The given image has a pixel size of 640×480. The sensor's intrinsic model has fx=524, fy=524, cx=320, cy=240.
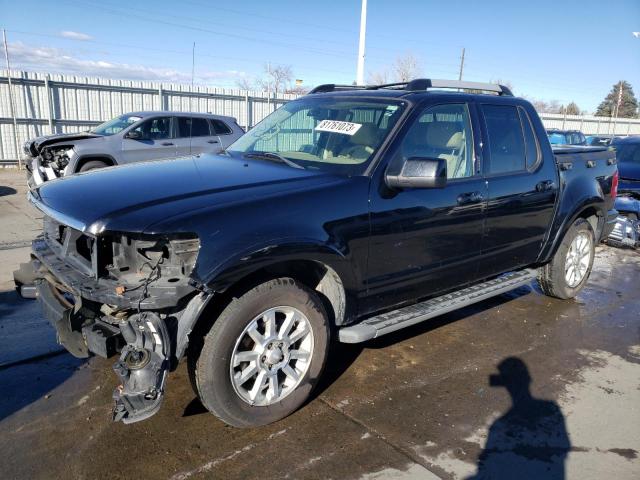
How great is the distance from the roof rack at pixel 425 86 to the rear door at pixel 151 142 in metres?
7.18

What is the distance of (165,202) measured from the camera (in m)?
2.86

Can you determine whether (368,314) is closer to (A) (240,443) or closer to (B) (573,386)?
(A) (240,443)

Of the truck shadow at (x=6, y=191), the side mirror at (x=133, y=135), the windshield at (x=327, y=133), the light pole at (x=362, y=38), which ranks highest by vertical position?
the light pole at (x=362, y=38)

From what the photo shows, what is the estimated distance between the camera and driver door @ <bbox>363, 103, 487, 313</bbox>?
3555 millimetres

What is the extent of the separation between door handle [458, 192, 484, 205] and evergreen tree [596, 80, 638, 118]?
Answer: 251 ft

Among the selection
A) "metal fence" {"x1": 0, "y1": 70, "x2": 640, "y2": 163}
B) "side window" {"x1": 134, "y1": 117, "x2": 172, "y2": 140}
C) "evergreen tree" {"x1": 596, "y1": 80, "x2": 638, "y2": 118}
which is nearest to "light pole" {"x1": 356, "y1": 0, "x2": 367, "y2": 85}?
"metal fence" {"x1": 0, "y1": 70, "x2": 640, "y2": 163}

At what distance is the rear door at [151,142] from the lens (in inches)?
431

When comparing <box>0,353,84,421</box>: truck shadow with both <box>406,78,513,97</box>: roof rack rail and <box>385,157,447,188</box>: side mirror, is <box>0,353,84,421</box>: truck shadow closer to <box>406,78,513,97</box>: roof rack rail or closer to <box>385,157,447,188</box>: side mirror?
<box>385,157,447,188</box>: side mirror

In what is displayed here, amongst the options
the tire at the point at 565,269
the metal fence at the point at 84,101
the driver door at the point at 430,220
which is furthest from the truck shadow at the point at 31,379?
the metal fence at the point at 84,101

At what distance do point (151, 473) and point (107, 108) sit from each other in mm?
17092

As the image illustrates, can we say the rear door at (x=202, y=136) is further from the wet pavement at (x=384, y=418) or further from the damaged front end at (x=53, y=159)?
the wet pavement at (x=384, y=418)

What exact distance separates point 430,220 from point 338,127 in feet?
3.20

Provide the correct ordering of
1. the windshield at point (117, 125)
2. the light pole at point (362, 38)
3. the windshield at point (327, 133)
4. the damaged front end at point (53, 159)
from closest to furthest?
1. the windshield at point (327, 133)
2. the damaged front end at point (53, 159)
3. the windshield at point (117, 125)
4. the light pole at point (362, 38)

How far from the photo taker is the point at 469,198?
4066 millimetres
